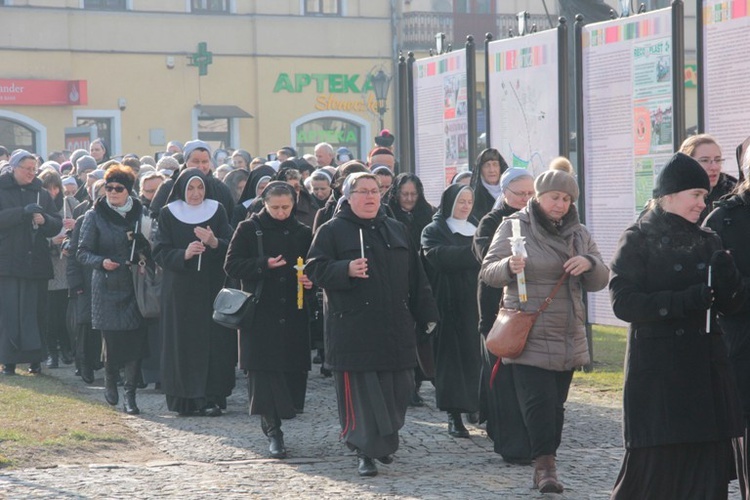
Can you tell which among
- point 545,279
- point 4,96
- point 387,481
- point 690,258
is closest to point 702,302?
point 690,258

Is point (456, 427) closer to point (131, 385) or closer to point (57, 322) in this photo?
point (131, 385)

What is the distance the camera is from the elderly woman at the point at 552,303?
8.00m

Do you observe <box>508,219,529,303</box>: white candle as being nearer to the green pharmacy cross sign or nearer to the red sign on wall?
the red sign on wall

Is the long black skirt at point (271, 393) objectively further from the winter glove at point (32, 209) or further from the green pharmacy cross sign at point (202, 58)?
the green pharmacy cross sign at point (202, 58)

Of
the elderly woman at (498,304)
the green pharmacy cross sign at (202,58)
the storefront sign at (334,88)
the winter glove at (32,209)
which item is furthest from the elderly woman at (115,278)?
the storefront sign at (334,88)

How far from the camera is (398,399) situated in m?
8.98

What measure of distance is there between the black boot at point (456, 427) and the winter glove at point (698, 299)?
13.2ft

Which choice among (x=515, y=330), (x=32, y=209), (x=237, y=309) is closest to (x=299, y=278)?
(x=237, y=309)

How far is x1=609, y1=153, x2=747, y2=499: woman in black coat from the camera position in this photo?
21.2 feet

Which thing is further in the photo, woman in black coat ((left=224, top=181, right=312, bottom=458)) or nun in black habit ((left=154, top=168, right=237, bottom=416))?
nun in black habit ((left=154, top=168, right=237, bottom=416))

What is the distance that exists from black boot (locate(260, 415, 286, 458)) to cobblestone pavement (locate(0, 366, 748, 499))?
7cm

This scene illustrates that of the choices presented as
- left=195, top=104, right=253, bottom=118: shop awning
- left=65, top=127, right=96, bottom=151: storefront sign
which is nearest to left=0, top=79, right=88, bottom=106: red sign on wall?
left=195, top=104, right=253, bottom=118: shop awning

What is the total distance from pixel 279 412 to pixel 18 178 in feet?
17.3

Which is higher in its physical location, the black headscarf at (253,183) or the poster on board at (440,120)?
the poster on board at (440,120)
